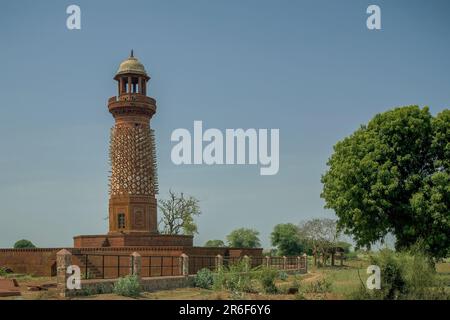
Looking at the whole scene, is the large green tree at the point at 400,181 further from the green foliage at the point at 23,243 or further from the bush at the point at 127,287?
the green foliage at the point at 23,243

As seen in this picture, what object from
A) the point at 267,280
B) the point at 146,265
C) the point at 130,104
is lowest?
the point at 146,265

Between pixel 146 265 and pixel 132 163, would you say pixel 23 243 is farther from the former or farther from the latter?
pixel 146 265

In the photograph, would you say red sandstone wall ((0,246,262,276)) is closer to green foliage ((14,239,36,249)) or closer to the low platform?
the low platform

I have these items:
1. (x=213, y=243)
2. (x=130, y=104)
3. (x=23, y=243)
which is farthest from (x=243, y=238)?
(x=130, y=104)

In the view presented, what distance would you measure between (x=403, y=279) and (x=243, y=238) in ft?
269

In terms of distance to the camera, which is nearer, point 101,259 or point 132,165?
point 101,259

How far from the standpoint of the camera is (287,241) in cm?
8294

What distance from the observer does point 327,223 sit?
73.1 metres

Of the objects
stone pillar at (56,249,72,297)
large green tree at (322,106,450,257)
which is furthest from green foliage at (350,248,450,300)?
stone pillar at (56,249,72,297)

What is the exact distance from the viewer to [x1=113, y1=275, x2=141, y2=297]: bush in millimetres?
25906

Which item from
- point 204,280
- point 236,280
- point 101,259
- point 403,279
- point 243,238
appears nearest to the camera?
point 403,279
